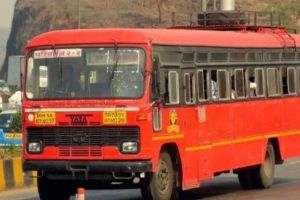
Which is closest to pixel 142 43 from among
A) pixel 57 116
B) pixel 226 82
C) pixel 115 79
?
pixel 115 79

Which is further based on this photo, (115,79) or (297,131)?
(297,131)

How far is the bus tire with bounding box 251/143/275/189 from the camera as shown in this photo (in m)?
20.3

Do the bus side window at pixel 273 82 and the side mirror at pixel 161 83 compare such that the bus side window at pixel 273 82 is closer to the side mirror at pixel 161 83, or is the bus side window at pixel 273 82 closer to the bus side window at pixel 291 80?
the bus side window at pixel 291 80

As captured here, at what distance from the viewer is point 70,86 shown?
15.9 meters

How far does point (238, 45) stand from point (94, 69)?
14.6 feet

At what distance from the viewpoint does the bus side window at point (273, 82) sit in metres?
20.6

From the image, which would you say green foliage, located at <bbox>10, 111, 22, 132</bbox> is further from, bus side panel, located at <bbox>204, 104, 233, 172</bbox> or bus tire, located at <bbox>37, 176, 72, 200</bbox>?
bus tire, located at <bbox>37, 176, 72, 200</bbox>

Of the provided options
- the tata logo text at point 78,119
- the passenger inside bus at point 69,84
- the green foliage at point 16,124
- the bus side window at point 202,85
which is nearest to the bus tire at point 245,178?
the bus side window at point 202,85

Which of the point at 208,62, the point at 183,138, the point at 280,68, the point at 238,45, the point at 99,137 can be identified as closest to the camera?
the point at 99,137

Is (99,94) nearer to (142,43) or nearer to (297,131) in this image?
(142,43)

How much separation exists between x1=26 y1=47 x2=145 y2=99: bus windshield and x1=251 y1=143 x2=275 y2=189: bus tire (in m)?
5.46

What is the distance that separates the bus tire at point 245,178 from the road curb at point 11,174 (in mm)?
4102

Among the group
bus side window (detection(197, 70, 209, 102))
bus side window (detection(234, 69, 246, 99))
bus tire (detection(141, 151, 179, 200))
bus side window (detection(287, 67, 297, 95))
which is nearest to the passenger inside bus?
bus tire (detection(141, 151, 179, 200))

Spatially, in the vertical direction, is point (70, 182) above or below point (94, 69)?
below
